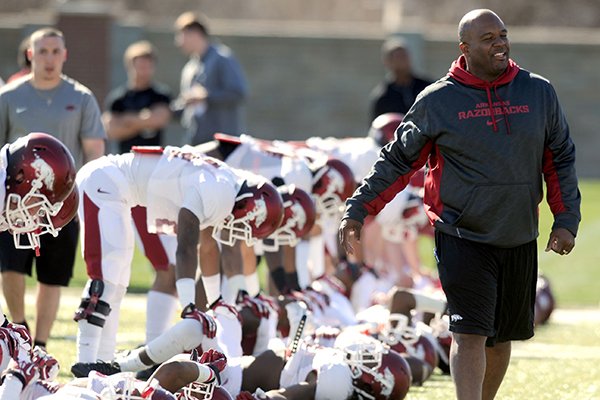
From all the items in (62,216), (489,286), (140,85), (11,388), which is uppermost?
(140,85)

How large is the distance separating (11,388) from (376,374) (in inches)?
78.4

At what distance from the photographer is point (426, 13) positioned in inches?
1483

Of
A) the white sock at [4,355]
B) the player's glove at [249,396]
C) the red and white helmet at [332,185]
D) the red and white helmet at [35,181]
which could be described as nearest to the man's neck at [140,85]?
the red and white helmet at [332,185]

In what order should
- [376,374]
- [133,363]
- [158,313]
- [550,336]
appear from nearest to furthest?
1. [376,374]
2. [133,363]
3. [158,313]
4. [550,336]

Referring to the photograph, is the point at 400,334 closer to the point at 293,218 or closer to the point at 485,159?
the point at 293,218

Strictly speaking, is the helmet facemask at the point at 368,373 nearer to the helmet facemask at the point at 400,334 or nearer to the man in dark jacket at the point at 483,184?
the man in dark jacket at the point at 483,184

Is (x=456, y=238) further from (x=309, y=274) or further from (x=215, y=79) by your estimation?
(x=215, y=79)

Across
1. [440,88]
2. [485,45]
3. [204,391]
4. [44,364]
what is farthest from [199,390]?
[485,45]

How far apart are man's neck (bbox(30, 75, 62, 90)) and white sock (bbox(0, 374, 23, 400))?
3.30 metres

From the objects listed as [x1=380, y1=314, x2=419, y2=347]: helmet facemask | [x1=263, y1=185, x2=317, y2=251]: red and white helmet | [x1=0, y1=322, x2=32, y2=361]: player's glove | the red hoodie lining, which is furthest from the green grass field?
the red hoodie lining

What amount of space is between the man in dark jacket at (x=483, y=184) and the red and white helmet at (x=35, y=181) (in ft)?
3.87

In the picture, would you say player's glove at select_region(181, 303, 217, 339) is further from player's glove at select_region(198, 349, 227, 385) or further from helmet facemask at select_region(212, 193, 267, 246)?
Answer: helmet facemask at select_region(212, 193, 267, 246)

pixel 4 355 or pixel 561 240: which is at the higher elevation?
pixel 561 240

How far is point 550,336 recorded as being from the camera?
10336 mm
